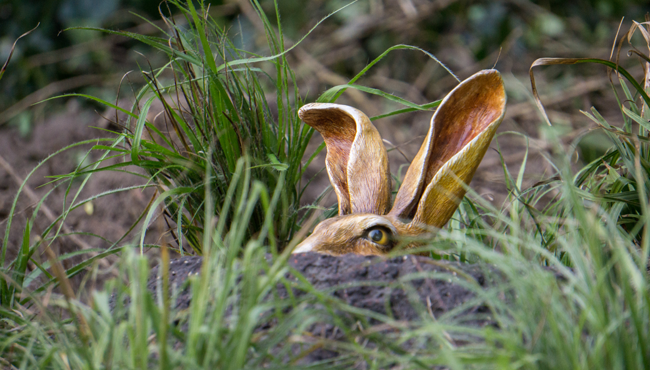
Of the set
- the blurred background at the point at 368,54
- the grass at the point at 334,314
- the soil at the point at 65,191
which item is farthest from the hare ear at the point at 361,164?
the blurred background at the point at 368,54

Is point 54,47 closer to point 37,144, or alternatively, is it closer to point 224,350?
point 37,144

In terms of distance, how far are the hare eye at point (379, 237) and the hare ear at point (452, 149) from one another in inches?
3.7

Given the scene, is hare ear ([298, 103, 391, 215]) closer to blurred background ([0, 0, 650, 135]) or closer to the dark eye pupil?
the dark eye pupil

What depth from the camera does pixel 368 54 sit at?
167 inches

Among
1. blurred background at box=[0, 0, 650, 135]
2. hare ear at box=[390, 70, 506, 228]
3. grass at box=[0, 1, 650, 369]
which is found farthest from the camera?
blurred background at box=[0, 0, 650, 135]

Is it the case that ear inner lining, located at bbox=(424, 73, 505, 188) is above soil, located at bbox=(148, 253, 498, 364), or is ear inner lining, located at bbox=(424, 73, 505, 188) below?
above

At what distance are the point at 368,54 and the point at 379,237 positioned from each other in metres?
3.19

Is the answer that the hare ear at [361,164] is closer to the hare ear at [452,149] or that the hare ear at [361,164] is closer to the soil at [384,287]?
the hare ear at [452,149]

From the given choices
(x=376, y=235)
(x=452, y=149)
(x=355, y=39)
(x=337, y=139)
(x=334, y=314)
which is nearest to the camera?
(x=334, y=314)

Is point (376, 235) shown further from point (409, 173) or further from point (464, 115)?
point (464, 115)

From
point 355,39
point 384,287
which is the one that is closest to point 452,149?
point 384,287

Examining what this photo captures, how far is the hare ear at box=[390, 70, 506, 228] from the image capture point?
1.29m

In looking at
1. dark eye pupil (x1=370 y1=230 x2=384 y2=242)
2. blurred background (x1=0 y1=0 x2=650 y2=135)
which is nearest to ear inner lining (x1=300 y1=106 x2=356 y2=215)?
dark eye pupil (x1=370 y1=230 x2=384 y2=242)

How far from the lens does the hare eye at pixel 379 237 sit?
131 cm
